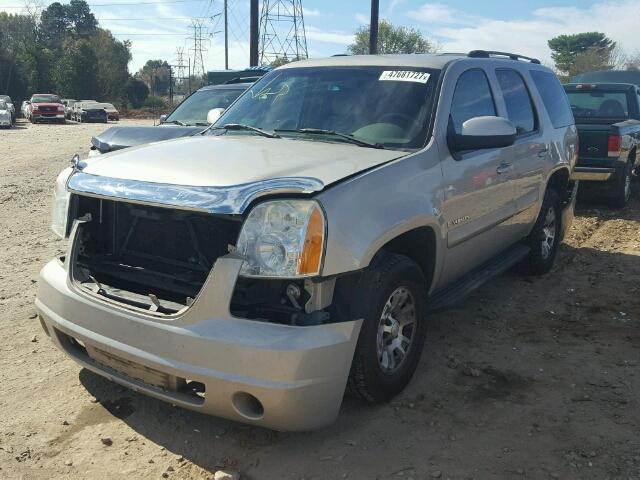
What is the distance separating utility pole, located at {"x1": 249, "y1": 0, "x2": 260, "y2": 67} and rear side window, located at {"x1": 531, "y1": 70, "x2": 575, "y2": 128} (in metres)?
16.5

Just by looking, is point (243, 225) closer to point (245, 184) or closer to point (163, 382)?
point (245, 184)

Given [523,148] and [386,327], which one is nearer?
[386,327]

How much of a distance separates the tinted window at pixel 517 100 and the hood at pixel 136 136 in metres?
3.85

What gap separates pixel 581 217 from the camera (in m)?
8.56

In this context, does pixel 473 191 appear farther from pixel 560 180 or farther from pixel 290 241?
pixel 560 180

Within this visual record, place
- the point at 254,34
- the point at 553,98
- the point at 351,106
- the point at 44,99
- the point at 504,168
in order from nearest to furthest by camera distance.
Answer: the point at 351,106, the point at 504,168, the point at 553,98, the point at 254,34, the point at 44,99

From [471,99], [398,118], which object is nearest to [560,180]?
[471,99]

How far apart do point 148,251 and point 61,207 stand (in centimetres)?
77

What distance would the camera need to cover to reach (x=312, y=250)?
267 centimetres

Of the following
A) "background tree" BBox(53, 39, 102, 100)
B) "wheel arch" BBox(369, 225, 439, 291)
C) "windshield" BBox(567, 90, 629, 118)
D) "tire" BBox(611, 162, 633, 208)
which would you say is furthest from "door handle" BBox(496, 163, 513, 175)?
"background tree" BBox(53, 39, 102, 100)

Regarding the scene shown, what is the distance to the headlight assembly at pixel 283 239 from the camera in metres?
2.66

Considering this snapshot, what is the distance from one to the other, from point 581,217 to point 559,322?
4339 mm

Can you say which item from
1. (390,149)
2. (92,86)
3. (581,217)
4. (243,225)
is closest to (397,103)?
(390,149)

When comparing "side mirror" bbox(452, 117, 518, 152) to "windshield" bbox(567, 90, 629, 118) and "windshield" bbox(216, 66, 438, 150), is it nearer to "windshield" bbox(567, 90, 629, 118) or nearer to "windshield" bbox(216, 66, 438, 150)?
"windshield" bbox(216, 66, 438, 150)
